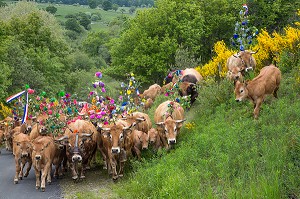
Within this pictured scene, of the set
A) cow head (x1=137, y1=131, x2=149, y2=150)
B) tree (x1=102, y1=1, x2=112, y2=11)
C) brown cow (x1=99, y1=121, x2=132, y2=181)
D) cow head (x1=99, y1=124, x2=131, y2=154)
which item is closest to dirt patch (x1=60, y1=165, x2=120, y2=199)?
brown cow (x1=99, y1=121, x2=132, y2=181)

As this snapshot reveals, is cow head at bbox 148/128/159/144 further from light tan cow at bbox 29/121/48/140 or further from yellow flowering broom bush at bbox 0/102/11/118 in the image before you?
yellow flowering broom bush at bbox 0/102/11/118

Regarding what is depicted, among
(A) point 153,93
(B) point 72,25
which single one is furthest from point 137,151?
(B) point 72,25

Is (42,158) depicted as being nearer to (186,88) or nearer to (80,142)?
(80,142)

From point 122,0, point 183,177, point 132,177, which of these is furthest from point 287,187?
point 122,0

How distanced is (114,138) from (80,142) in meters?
1.53

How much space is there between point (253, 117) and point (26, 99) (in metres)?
9.95

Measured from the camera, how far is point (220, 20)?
1467 inches

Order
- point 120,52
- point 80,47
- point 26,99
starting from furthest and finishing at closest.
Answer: point 80,47 → point 120,52 → point 26,99

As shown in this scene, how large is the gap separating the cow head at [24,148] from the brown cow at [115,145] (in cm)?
280

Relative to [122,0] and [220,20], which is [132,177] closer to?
[220,20]

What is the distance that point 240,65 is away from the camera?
675 inches

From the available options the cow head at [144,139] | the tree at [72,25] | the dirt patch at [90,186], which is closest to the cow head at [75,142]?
the dirt patch at [90,186]

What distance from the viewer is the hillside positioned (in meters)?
10.1

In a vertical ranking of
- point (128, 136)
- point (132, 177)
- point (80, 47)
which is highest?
point (128, 136)
